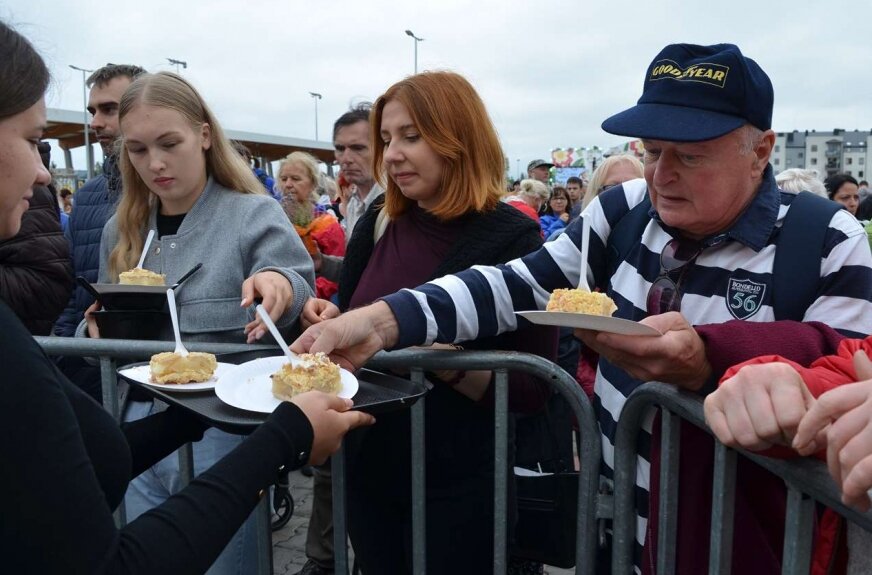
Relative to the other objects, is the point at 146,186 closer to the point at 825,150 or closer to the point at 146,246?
the point at 146,246

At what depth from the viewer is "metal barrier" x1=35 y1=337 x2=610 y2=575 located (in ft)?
5.95

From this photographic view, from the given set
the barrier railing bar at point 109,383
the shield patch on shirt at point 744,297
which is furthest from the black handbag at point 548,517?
the barrier railing bar at point 109,383

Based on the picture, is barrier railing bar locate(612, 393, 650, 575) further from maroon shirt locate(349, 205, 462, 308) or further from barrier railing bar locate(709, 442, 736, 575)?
maroon shirt locate(349, 205, 462, 308)

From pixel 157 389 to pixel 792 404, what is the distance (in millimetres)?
1406

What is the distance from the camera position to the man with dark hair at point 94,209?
2643 millimetres

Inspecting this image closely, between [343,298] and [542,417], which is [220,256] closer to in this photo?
[343,298]

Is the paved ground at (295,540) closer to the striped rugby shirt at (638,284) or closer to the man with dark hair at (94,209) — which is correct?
the man with dark hair at (94,209)

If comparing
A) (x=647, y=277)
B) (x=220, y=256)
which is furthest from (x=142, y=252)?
(x=647, y=277)

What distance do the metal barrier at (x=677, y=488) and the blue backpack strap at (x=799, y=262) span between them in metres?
0.33

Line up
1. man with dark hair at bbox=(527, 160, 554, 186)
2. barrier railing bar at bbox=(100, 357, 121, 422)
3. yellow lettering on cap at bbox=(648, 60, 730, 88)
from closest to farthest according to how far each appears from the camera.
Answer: yellow lettering on cap at bbox=(648, 60, 730, 88), barrier railing bar at bbox=(100, 357, 121, 422), man with dark hair at bbox=(527, 160, 554, 186)

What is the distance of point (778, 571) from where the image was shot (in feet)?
4.67

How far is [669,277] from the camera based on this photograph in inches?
68.4

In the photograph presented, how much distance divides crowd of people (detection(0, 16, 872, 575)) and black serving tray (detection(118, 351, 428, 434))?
0.25 feet

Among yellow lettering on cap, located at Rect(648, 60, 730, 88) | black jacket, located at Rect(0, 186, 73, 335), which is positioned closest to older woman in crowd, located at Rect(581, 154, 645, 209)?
yellow lettering on cap, located at Rect(648, 60, 730, 88)
